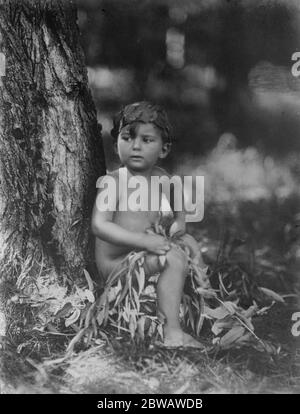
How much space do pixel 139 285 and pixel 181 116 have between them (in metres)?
0.69

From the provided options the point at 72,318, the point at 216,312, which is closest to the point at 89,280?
the point at 72,318

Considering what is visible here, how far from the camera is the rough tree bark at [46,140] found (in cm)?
218

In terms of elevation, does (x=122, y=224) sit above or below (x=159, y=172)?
below

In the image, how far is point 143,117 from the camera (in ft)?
7.12

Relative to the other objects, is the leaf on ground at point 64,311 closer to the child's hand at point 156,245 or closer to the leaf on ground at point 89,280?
the leaf on ground at point 89,280

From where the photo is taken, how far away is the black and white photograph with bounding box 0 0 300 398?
7.14 feet

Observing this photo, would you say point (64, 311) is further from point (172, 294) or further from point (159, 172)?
point (159, 172)

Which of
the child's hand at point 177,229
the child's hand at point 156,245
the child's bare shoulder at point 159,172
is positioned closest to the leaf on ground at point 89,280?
the child's hand at point 156,245

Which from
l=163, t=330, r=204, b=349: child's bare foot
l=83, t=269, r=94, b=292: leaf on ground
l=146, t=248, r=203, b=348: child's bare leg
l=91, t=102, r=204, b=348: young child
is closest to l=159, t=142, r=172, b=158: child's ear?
l=91, t=102, r=204, b=348: young child

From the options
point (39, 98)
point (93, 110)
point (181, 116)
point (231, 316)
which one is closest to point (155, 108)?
point (181, 116)

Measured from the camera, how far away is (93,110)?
223 centimetres

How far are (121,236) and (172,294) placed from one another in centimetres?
30

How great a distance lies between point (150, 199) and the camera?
222 centimetres

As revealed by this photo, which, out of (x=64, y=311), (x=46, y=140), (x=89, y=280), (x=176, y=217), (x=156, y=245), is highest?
(x=46, y=140)
